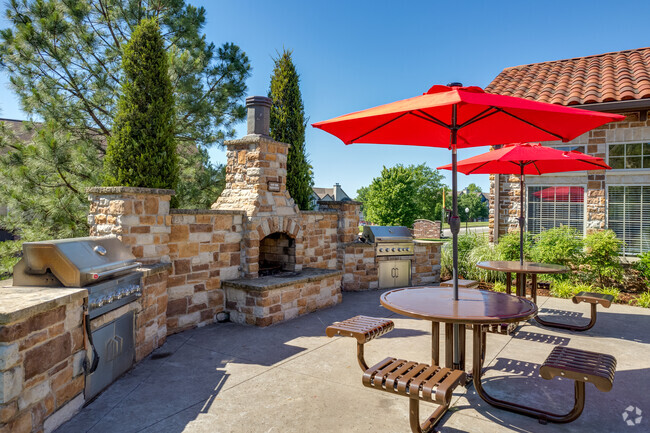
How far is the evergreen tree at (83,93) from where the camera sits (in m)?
7.54

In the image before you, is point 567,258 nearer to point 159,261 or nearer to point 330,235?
point 330,235

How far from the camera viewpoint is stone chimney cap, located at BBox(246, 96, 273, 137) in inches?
253

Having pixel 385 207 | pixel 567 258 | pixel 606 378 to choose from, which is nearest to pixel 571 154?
pixel 567 258

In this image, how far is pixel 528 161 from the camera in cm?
612

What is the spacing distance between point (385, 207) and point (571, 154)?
16.3 metres

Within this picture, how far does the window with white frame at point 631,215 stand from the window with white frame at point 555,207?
538 mm

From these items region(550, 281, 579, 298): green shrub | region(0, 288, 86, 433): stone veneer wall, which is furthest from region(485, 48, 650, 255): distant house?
region(0, 288, 86, 433): stone veneer wall

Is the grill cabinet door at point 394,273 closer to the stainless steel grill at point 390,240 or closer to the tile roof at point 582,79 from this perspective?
the stainless steel grill at point 390,240

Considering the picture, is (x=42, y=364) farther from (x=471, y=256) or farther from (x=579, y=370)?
(x=471, y=256)

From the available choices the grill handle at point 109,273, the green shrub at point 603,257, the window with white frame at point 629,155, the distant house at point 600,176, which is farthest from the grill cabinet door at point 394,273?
the grill handle at point 109,273

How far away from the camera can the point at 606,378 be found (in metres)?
2.55

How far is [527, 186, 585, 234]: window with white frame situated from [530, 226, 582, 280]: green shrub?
56 centimetres

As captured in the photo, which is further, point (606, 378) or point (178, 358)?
point (178, 358)

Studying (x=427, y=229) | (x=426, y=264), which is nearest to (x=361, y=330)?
(x=426, y=264)
